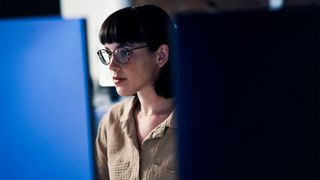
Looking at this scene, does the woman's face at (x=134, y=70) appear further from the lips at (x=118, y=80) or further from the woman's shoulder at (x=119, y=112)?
the woman's shoulder at (x=119, y=112)

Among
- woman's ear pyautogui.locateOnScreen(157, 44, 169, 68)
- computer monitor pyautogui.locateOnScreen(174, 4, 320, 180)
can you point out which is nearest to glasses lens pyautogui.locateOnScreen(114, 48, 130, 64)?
woman's ear pyautogui.locateOnScreen(157, 44, 169, 68)

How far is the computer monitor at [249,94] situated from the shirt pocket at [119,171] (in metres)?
0.53

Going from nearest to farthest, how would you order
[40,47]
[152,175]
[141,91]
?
[40,47] < [152,175] < [141,91]

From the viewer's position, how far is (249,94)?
60cm

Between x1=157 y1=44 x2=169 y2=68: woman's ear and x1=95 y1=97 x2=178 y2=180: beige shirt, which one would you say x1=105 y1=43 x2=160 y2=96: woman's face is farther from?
x1=95 y1=97 x2=178 y2=180: beige shirt

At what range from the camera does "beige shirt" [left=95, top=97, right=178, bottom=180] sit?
1109 mm

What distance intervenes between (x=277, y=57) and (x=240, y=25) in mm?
61

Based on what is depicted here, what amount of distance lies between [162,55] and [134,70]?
10 cm

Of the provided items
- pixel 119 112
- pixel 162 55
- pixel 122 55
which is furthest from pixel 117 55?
pixel 119 112

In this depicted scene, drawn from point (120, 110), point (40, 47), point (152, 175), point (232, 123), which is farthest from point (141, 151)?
point (232, 123)

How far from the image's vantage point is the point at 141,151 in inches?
45.3

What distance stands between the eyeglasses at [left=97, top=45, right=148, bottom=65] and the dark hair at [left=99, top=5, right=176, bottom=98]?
23 mm

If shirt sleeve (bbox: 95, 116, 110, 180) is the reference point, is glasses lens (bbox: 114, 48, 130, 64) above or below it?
above

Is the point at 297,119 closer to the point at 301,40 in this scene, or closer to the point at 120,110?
the point at 301,40
